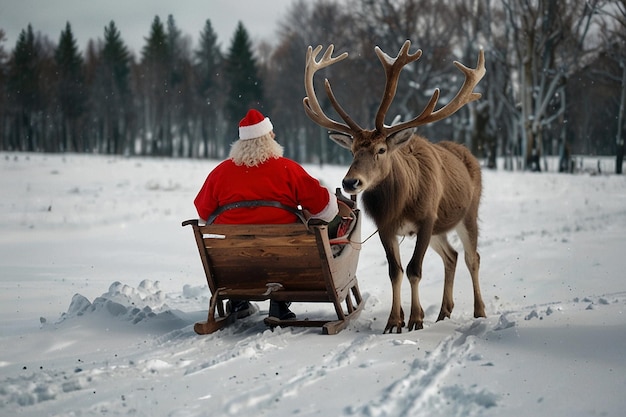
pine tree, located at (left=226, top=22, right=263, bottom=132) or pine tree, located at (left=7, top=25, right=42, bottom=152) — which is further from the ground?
pine tree, located at (left=226, top=22, right=263, bottom=132)

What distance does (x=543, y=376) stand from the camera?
418 centimetres

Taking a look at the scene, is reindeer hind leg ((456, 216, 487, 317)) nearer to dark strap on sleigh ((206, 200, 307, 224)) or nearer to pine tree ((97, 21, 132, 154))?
dark strap on sleigh ((206, 200, 307, 224))

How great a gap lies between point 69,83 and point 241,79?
1333 cm

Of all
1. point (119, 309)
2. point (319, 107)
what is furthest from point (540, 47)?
point (119, 309)

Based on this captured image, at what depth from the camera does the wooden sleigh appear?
218 inches

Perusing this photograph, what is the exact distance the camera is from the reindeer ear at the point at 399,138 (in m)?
6.29

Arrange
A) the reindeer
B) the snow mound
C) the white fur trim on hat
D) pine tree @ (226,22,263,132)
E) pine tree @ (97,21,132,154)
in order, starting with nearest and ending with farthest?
1. the white fur trim on hat
2. the snow mound
3. the reindeer
4. pine tree @ (97,21,132,154)
5. pine tree @ (226,22,263,132)

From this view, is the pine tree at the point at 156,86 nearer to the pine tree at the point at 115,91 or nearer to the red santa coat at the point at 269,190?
the pine tree at the point at 115,91

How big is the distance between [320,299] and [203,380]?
70.2 inches

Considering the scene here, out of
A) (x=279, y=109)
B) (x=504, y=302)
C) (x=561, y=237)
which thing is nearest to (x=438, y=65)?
(x=279, y=109)

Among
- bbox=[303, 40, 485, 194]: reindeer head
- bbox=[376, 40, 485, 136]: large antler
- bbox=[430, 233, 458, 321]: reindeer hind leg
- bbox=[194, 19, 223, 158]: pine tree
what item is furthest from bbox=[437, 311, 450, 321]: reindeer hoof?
bbox=[194, 19, 223, 158]: pine tree

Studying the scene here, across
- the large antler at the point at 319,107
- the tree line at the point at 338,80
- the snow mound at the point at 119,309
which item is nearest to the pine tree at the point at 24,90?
the tree line at the point at 338,80

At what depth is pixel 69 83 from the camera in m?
41.2

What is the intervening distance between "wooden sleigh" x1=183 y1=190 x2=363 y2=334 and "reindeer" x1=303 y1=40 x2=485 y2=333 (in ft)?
1.93
